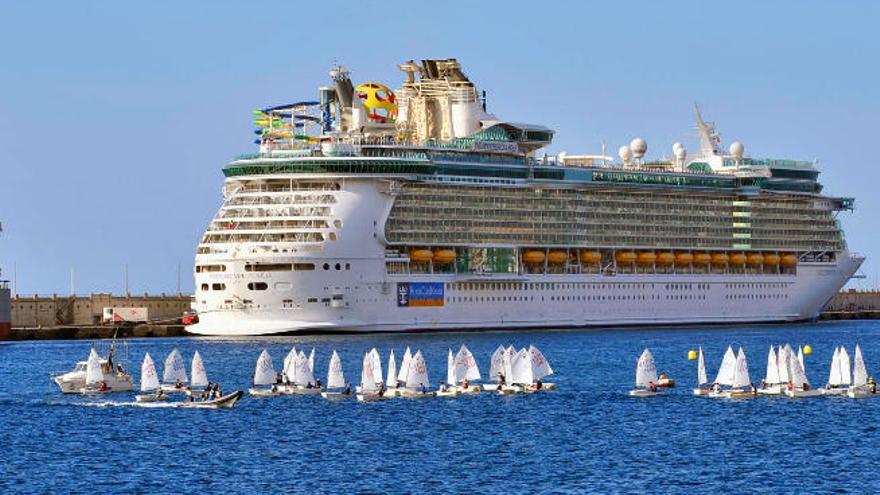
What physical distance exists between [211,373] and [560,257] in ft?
178

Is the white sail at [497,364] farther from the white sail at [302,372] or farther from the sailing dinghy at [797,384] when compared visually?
the sailing dinghy at [797,384]

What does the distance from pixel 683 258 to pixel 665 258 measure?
2.47 meters

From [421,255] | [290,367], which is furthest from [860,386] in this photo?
[421,255]

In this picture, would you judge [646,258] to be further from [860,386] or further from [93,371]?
[93,371]

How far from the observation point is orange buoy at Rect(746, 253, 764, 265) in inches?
6634

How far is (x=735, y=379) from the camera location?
8919 cm

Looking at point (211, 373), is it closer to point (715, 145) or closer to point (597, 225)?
point (597, 225)

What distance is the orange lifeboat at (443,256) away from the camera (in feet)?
468

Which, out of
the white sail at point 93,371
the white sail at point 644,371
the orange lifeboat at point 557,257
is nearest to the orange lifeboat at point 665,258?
the orange lifeboat at point 557,257

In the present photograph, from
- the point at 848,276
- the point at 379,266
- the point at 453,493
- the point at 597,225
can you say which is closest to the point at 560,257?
the point at 597,225

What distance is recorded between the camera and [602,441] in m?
74.0

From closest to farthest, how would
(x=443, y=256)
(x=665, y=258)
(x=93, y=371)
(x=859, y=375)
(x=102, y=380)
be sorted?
(x=859, y=375) < (x=93, y=371) < (x=102, y=380) < (x=443, y=256) < (x=665, y=258)

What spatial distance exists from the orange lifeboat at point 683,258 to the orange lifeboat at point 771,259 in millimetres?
9566

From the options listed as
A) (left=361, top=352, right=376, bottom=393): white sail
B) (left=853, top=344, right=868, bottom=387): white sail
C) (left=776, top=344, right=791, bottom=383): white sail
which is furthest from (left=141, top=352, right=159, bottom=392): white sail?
(left=853, top=344, right=868, bottom=387): white sail
